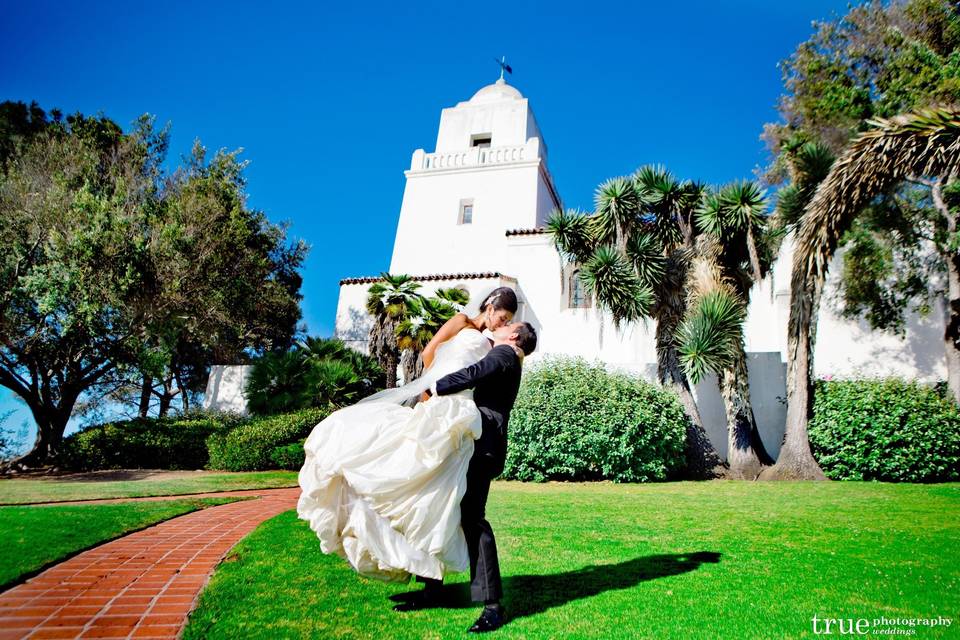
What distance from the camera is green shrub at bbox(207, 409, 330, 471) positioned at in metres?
16.0

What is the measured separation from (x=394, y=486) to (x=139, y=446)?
16550mm

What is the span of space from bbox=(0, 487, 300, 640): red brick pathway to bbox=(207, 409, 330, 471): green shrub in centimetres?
989

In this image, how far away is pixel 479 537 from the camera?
3836 mm

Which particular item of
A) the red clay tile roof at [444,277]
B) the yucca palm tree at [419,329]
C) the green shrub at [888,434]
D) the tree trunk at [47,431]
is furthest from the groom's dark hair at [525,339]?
the tree trunk at [47,431]

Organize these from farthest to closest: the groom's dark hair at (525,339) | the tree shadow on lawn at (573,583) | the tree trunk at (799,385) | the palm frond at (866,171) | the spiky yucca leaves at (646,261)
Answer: the spiky yucca leaves at (646,261) < the tree trunk at (799,385) < the palm frond at (866,171) < the groom's dark hair at (525,339) < the tree shadow on lawn at (573,583)

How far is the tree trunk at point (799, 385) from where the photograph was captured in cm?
1277

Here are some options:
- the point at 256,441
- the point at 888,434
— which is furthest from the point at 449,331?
the point at 256,441

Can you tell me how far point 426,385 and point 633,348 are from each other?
58.4ft

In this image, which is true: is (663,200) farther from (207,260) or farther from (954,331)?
(207,260)

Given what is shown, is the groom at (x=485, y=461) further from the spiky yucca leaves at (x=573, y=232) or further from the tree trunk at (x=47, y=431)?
the tree trunk at (x=47, y=431)

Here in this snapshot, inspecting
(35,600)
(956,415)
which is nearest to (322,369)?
(35,600)

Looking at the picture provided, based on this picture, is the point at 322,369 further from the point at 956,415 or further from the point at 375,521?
the point at 956,415

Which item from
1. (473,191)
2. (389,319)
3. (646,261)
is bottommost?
(389,319)

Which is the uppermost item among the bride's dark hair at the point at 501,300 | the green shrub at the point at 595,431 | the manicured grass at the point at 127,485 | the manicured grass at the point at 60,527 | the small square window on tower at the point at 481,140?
the small square window on tower at the point at 481,140
